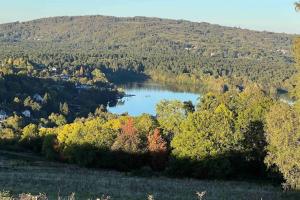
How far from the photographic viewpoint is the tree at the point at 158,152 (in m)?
48.3

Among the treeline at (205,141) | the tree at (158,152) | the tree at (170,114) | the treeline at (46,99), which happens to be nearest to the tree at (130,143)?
the treeline at (205,141)

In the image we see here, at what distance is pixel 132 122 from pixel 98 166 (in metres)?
5.70

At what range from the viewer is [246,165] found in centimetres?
4525

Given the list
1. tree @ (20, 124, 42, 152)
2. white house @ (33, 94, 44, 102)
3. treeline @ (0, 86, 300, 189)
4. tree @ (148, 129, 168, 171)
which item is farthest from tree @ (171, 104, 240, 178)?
white house @ (33, 94, 44, 102)

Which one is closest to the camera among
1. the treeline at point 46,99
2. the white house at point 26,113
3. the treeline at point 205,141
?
the treeline at point 205,141

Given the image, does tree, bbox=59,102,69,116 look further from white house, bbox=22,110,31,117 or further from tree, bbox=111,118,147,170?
tree, bbox=111,118,147,170

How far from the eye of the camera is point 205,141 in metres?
42.7

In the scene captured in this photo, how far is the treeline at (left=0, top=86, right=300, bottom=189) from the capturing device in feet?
112

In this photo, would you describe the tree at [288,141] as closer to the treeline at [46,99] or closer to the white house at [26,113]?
the treeline at [46,99]

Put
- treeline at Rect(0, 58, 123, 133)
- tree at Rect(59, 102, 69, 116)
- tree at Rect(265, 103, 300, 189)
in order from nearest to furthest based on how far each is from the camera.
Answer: tree at Rect(265, 103, 300, 189) < treeline at Rect(0, 58, 123, 133) < tree at Rect(59, 102, 69, 116)

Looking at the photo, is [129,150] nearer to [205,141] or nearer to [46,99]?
[205,141]

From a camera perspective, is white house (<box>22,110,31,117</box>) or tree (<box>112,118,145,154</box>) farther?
white house (<box>22,110,31,117</box>)

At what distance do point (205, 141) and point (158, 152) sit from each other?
7054mm

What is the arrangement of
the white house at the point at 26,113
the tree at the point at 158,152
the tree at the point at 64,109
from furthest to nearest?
the tree at the point at 64,109 → the white house at the point at 26,113 → the tree at the point at 158,152
